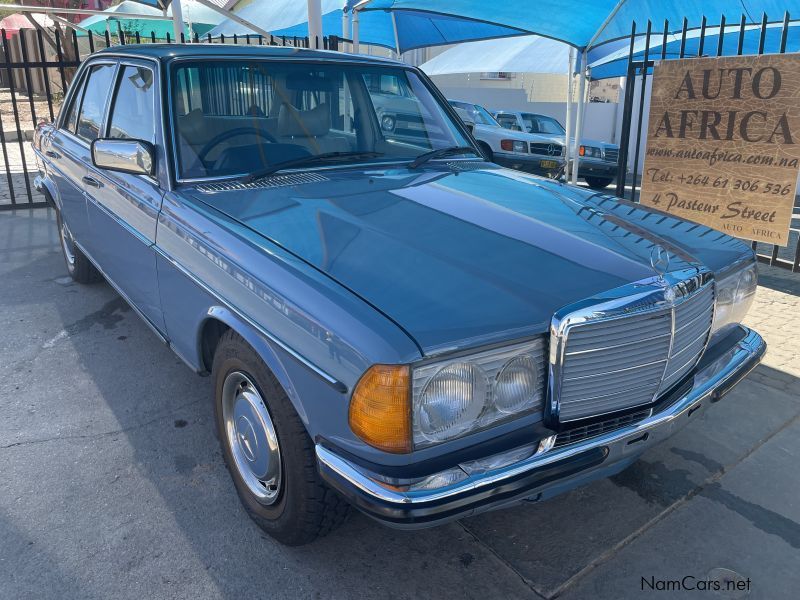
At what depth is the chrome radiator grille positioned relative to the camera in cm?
201

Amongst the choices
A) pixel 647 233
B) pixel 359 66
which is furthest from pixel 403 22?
pixel 647 233

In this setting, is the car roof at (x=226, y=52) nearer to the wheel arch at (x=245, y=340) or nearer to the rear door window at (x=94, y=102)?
the rear door window at (x=94, y=102)

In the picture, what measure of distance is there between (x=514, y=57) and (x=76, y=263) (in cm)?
1241

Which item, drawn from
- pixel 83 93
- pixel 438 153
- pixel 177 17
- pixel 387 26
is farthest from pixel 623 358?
pixel 387 26

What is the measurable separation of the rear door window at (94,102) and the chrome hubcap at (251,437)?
2286mm

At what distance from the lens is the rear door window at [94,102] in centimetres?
390

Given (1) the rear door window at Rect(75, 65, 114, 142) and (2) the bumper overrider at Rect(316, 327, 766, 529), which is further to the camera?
(1) the rear door window at Rect(75, 65, 114, 142)

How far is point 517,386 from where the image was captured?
2.01m

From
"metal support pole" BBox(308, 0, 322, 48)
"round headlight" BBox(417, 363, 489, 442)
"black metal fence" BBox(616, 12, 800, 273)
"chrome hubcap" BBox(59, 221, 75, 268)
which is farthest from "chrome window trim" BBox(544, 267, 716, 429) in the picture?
"metal support pole" BBox(308, 0, 322, 48)

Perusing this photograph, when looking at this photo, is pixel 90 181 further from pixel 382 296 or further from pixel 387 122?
pixel 382 296

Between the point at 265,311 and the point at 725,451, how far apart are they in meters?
2.44

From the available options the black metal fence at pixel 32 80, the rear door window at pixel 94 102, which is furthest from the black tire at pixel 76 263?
the black metal fence at pixel 32 80

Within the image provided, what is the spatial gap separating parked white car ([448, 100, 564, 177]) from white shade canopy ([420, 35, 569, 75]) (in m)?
2.32

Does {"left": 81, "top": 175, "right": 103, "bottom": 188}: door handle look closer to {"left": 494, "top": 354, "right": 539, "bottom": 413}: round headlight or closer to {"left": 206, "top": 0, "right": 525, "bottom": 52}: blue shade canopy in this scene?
{"left": 494, "top": 354, "right": 539, "bottom": 413}: round headlight
